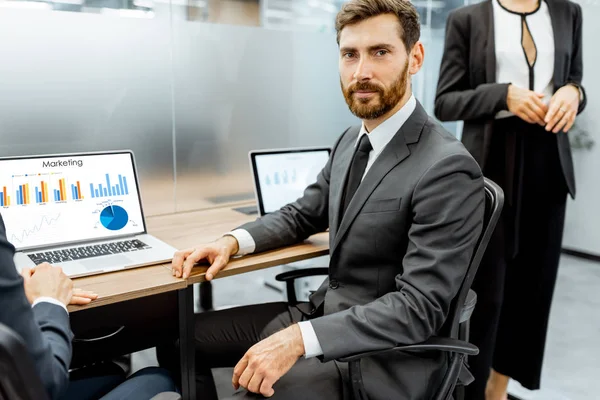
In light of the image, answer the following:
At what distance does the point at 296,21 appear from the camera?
3.16m

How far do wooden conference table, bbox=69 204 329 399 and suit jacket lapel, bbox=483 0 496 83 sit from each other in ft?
2.79

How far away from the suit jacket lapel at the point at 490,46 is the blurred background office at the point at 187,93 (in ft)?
3.74

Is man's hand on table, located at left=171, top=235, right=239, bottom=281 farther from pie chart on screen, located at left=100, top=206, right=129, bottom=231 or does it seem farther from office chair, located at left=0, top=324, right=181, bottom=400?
office chair, located at left=0, top=324, right=181, bottom=400

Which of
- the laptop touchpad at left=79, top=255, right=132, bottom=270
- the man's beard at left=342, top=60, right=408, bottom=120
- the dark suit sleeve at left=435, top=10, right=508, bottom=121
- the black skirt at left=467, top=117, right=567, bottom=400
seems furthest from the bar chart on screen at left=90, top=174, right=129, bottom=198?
the black skirt at left=467, top=117, right=567, bottom=400

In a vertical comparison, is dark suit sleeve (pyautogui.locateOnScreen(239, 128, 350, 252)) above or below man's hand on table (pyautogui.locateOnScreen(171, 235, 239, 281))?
above

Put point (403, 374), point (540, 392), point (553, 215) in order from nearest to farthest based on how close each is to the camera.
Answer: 1. point (403, 374)
2. point (553, 215)
3. point (540, 392)

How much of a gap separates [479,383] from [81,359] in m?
1.42

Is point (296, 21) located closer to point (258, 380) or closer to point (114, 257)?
point (114, 257)

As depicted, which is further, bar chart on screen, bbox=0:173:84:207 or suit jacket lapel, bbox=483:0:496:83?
suit jacket lapel, bbox=483:0:496:83

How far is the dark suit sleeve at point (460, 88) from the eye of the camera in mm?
2012

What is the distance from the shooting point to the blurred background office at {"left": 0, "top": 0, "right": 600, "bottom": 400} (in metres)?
2.17

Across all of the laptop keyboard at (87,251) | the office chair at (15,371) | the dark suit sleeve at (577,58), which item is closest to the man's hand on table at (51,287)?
the laptop keyboard at (87,251)

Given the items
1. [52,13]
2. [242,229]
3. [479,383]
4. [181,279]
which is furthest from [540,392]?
[52,13]

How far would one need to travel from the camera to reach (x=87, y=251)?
177 centimetres
